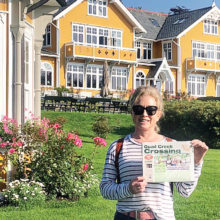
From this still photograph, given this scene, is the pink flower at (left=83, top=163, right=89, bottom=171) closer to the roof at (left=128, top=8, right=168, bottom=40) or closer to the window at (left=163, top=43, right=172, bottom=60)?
the roof at (left=128, top=8, right=168, bottom=40)

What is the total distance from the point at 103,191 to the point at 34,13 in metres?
9.05

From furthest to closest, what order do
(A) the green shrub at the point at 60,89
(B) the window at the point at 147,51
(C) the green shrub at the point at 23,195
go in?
(B) the window at the point at 147,51 < (A) the green shrub at the point at 60,89 < (C) the green shrub at the point at 23,195

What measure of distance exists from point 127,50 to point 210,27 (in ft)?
35.3

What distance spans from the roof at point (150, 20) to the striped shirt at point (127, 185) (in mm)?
44336

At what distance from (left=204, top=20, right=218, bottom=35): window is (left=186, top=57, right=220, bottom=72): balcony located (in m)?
3.12

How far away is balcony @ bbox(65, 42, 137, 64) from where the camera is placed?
129 ft

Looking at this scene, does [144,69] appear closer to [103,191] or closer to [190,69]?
[190,69]

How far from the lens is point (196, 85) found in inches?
1893

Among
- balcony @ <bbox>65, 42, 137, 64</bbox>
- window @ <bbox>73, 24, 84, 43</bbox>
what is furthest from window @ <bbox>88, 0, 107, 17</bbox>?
balcony @ <bbox>65, 42, 137, 64</bbox>

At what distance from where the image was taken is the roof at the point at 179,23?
47.3 metres

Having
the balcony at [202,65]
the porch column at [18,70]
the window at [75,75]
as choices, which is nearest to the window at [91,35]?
the window at [75,75]

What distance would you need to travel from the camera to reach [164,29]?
49.3 m

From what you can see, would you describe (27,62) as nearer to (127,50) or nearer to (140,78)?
(127,50)

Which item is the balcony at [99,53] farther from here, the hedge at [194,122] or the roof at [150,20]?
the hedge at [194,122]
